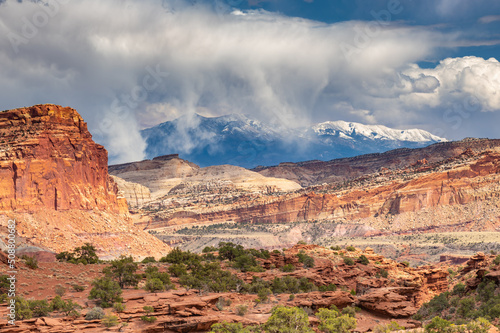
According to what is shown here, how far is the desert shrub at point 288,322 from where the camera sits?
30.2 metres

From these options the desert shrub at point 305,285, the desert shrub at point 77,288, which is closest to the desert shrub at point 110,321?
the desert shrub at point 77,288

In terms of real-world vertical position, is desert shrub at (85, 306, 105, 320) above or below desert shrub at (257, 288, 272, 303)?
above

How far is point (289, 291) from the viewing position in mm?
44688

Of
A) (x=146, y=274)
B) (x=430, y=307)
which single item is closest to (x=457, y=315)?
(x=430, y=307)

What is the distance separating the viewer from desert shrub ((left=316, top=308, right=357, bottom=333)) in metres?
31.8

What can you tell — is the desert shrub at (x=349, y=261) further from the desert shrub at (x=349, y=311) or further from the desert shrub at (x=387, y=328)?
the desert shrub at (x=387, y=328)

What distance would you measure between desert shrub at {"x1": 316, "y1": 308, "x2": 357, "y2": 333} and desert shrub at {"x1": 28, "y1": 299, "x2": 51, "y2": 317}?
52.4 ft

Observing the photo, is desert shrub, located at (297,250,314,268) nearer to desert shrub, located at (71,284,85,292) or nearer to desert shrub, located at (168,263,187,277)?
desert shrub, located at (168,263,187,277)

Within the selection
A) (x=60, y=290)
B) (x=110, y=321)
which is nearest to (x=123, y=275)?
(x=60, y=290)

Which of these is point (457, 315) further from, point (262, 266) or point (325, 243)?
point (325, 243)

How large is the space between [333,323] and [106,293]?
14250 millimetres

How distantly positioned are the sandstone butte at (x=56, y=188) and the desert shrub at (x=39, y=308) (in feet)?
93.2

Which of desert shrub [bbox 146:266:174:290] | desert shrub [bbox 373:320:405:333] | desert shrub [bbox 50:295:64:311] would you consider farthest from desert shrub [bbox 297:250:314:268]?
desert shrub [bbox 50:295:64:311]

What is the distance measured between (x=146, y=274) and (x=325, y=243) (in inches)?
2984
